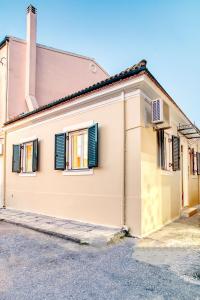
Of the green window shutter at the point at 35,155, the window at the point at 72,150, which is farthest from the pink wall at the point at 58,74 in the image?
the window at the point at 72,150

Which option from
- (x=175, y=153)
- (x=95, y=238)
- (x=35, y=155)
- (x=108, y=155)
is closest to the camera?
(x=95, y=238)

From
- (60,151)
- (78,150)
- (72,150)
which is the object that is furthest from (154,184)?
(60,151)

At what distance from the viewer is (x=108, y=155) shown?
6969mm

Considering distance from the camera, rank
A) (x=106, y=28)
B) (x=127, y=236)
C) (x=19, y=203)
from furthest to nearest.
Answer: (x=106, y=28) → (x=19, y=203) → (x=127, y=236)

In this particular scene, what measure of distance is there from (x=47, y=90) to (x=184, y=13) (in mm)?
7852

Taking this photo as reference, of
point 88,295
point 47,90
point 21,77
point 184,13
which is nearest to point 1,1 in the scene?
point 21,77

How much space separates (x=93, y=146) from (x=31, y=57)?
8.45 meters

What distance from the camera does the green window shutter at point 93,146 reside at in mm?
7059

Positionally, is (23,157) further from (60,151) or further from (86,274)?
(86,274)

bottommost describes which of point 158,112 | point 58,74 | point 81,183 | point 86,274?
point 86,274

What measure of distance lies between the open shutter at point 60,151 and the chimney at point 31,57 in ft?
15.8

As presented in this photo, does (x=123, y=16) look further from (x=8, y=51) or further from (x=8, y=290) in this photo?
(x=8, y=290)

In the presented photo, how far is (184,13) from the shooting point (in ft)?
36.3

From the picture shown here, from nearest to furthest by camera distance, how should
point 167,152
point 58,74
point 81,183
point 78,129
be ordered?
point 81,183, point 78,129, point 167,152, point 58,74
